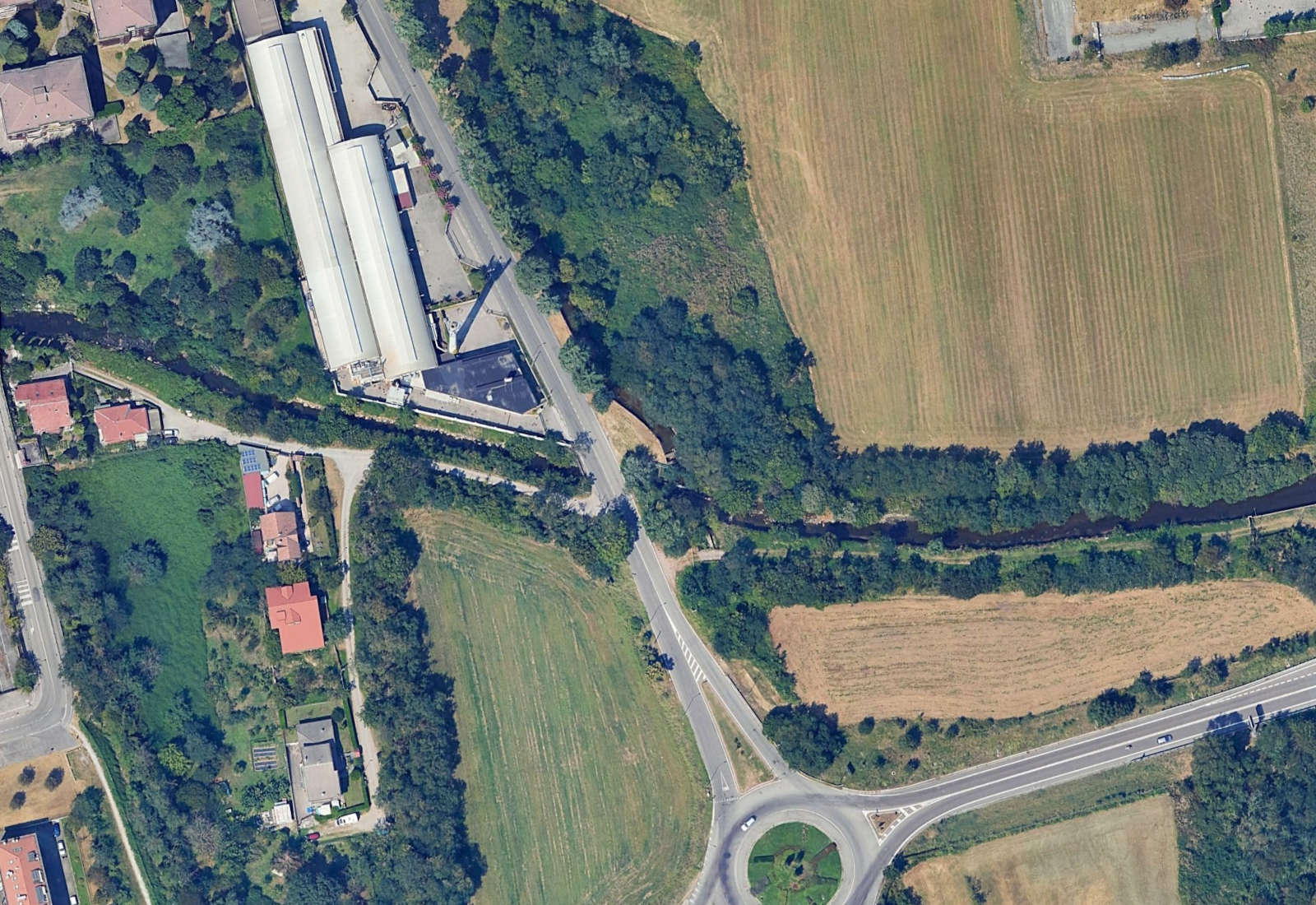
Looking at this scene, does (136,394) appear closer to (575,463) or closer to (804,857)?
(575,463)

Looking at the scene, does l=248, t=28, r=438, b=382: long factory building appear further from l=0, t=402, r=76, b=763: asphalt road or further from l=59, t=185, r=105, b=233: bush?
l=0, t=402, r=76, b=763: asphalt road

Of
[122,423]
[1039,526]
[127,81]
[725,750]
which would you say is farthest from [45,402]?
[1039,526]

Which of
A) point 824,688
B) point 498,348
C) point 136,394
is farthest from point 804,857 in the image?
point 136,394

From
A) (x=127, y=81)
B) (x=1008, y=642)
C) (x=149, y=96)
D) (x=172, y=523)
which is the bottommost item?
(x=1008, y=642)

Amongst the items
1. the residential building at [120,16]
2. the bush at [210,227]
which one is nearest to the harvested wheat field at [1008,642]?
the bush at [210,227]

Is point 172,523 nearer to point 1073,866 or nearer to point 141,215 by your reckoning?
point 141,215

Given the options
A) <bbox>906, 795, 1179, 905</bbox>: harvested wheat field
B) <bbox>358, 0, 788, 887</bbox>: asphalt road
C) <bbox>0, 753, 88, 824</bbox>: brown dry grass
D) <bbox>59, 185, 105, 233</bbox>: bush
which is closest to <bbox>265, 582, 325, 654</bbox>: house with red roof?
<bbox>0, 753, 88, 824</bbox>: brown dry grass
